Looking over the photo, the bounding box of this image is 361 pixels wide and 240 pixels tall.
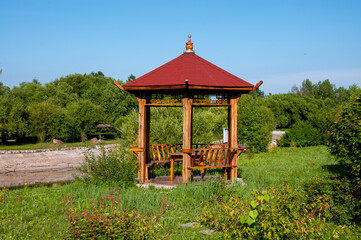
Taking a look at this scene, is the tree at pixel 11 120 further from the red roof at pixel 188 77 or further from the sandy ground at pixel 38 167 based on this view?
the red roof at pixel 188 77

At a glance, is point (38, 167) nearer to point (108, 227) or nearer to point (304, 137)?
point (108, 227)

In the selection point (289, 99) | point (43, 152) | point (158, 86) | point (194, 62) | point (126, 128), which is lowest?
point (43, 152)

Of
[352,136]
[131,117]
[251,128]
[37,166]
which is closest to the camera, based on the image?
[352,136]

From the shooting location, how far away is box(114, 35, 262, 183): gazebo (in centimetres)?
848

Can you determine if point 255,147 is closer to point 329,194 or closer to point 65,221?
point 329,194

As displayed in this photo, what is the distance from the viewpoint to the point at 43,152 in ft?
87.5

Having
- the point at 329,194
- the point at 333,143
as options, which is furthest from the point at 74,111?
the point at 329,194

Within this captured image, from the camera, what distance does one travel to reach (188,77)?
336 inches

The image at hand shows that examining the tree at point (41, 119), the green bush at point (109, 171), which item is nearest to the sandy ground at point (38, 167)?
the green bush at point (109, 171)

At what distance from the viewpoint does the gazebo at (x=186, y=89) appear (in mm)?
8477

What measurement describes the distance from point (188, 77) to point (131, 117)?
7280mm

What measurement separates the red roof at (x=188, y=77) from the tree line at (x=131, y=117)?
12.6 ft

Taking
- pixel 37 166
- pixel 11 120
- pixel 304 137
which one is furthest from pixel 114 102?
pixel 304 137

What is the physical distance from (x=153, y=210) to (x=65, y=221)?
1637mm
